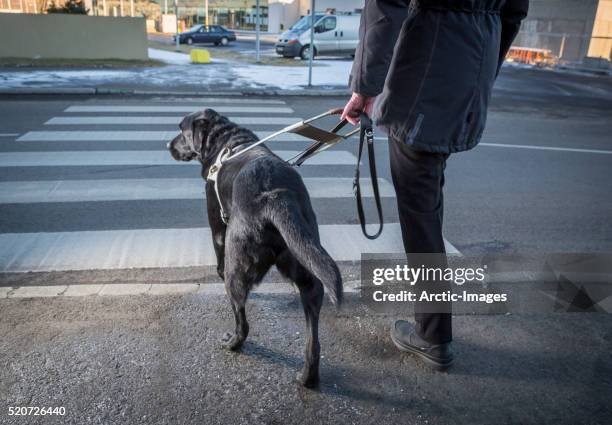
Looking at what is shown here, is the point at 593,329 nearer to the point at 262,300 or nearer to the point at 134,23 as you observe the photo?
the point at 262,300

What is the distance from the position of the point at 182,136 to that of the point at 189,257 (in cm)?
92

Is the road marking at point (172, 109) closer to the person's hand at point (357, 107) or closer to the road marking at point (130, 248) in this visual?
the road marking at point (130, 248)

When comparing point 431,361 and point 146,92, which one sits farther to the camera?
point 146,92

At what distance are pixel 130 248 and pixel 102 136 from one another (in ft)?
13.0

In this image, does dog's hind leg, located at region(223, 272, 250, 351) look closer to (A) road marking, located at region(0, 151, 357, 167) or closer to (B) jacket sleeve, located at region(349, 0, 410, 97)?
(B) jacket sleeve, located at region(349, 0, 410, 97)

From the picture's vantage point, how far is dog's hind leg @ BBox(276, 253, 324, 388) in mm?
2357

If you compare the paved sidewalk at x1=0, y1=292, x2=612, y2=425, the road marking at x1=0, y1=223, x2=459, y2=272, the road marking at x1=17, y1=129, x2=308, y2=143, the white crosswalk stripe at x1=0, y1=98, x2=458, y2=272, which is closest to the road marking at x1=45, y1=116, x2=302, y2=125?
the white crosswalk stripe at x1=0, y1=98, x2=458, y2=272

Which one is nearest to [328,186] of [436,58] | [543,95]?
[436,58]

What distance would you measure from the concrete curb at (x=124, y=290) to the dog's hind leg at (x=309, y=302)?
853 mm

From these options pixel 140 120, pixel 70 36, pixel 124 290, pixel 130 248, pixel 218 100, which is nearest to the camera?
pixel 124 290

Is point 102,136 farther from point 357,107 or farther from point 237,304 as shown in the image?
point 357,107

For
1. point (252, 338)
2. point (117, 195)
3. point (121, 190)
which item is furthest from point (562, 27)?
point (252, 338)

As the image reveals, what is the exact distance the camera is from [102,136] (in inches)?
283

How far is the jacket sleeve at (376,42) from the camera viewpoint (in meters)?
2.08
